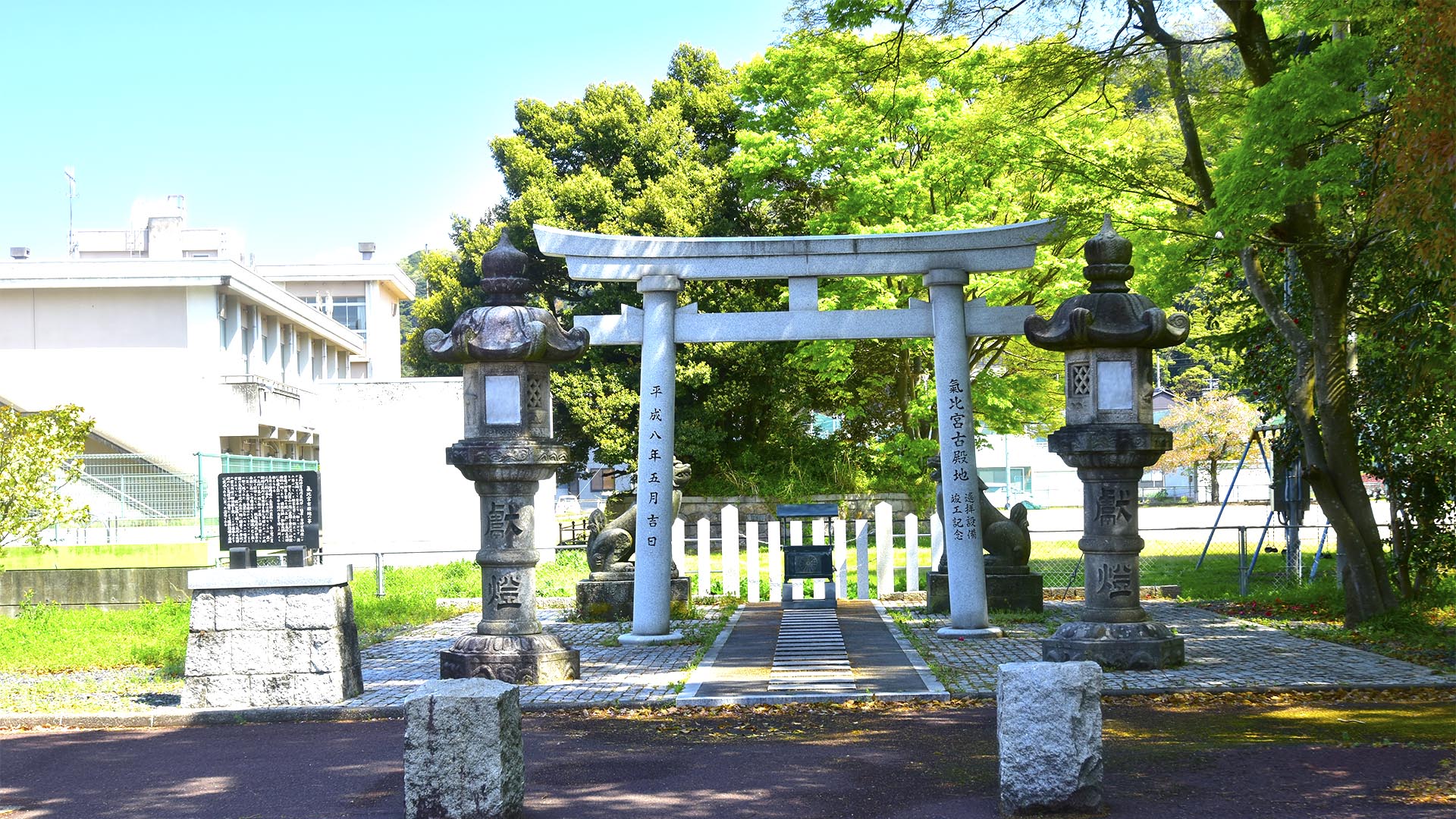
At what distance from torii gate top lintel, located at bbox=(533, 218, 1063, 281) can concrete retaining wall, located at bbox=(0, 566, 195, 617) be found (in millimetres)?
8288

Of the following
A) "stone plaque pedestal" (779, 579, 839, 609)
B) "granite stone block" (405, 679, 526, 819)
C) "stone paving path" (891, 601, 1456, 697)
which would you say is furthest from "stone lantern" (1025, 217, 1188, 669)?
"stone plaque pedestal" (779, 579, 839, 609)

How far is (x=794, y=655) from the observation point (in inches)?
483

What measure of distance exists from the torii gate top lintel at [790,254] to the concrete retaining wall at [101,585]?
27.2ft

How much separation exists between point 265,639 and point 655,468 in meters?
4.80

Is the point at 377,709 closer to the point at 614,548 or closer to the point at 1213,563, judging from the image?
the point at 614,548

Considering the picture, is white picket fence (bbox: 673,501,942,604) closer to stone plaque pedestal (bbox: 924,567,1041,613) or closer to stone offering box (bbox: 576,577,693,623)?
stone plaque pedestal (bbox: 924,567,1041,613)

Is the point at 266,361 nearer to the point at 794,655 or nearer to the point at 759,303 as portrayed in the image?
the point at 759,303

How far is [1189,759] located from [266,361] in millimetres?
34283

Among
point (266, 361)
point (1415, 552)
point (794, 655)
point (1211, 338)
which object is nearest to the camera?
point (794, 655)

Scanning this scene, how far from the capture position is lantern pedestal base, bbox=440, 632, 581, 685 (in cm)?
1071

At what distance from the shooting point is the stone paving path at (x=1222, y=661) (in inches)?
389

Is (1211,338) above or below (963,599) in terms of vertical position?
above

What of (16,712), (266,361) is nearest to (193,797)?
(16,712)

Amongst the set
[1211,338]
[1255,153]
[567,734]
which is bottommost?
[567,734]
